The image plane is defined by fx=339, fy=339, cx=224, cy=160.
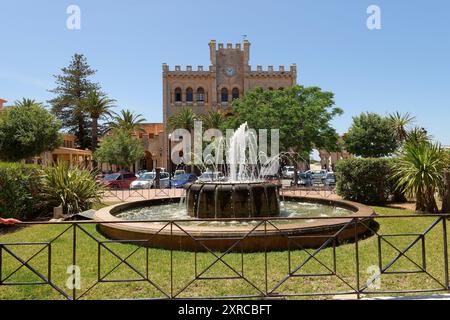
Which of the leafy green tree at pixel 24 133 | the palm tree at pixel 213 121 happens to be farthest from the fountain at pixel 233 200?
the palm tree at pixel 213 121

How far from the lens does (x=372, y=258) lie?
7.00 m

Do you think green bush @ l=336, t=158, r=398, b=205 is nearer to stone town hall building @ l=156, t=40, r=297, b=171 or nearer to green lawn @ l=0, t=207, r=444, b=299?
green lawn @ l=0, t=207, r=444, b=299

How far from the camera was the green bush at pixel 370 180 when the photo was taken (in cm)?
1600

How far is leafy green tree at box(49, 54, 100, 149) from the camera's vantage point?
52.6m

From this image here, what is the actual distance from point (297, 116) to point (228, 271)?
23.5 metres

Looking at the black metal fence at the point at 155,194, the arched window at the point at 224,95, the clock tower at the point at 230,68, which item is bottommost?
the black metal fence at the point at 155,194

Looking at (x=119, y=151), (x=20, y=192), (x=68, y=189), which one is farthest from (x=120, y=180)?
(x=20, y=192)

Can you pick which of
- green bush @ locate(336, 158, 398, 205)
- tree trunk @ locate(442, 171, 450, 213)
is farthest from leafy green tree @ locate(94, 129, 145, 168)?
tree trunk @ locate(442, 171, 450, 213)

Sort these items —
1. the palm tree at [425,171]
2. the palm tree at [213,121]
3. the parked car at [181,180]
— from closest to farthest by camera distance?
1. the palm tree at [425,171]
2. the parked car at [181,180]
3. the palm tree at [213,121]

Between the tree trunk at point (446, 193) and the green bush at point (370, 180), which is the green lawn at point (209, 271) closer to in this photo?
the tree trunk at point (446, 193)

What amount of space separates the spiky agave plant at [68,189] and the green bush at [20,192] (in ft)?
1.17
